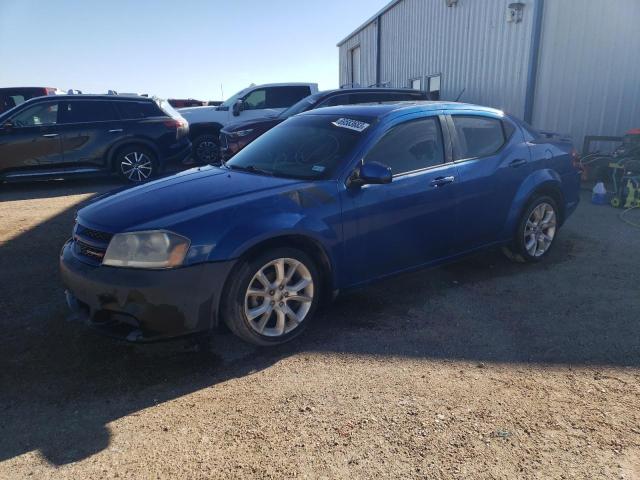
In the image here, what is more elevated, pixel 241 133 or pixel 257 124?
pixel 257 124

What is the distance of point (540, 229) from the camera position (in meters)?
4.98

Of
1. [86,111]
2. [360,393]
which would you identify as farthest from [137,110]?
[360,393]

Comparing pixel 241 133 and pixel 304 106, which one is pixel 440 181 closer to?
pixel 241 133

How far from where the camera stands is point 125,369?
3.10 meters

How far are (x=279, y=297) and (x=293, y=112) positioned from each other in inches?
283

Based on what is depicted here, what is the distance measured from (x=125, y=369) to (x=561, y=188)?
4375mm

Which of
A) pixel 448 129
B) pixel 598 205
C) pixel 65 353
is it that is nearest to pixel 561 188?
pixel 448 129

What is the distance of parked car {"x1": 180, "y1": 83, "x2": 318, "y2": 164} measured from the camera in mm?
12703

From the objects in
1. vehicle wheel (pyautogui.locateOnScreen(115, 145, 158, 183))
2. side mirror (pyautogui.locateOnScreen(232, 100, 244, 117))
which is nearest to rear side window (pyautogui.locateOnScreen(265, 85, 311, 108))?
side mirror (pyautogui.locateOnScreen(232, 100, 244, 117))

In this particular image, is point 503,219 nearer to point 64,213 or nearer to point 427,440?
point 427,440

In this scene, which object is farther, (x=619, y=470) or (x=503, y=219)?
(x=503, y=219)

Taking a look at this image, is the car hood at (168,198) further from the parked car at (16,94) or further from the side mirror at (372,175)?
the parked car at (16,94)

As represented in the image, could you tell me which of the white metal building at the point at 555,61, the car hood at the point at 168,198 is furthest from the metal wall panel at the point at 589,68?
the car hood at the point at 168,198

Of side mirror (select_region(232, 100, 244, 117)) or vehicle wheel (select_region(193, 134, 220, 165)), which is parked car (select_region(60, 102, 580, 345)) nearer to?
vehicle wheel (select_region(193, 134, 220, 165))
